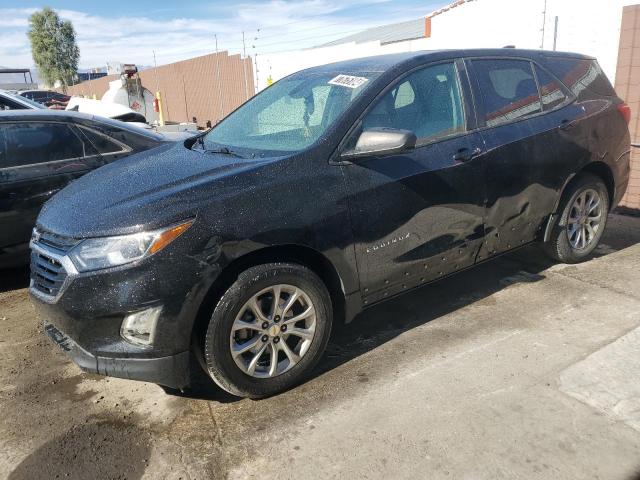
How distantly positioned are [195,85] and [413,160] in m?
19.2

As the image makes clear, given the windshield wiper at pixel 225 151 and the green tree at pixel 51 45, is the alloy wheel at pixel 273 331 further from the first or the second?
the green tree at pixel 51 45

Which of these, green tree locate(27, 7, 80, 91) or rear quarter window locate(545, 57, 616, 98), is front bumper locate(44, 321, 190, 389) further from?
green tree locate(27, 7, 80, 91)

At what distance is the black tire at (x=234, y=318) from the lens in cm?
274

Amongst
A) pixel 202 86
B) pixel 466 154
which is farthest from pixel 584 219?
pixel 202 86

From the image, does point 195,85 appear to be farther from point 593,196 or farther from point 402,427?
point 402,427

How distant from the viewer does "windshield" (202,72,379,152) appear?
331cm

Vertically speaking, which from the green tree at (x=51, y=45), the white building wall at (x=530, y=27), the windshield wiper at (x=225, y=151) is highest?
the green tree at (x=51, y=45)

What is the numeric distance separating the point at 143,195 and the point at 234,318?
782mm

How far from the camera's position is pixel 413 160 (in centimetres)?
338

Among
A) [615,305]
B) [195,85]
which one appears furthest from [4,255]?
[195,85]

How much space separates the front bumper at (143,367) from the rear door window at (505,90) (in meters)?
2.57

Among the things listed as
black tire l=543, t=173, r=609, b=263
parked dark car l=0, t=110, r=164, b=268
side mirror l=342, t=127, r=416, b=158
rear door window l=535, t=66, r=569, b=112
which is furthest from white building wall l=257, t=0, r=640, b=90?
parked dark car l=0, t=110, r=164, b=268

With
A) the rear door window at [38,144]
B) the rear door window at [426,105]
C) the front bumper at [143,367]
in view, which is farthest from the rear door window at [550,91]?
the rear door window at [38,144]

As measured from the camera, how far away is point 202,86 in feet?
66.6
